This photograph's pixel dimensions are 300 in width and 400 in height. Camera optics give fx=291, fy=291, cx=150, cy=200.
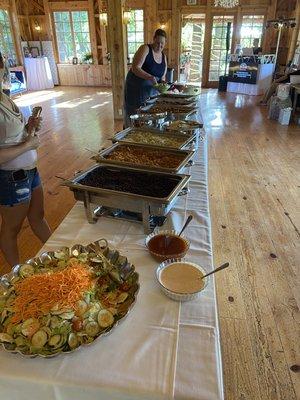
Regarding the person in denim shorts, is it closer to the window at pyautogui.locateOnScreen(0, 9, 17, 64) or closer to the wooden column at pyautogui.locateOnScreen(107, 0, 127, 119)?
the wooden column at pyautogui.locateOnScreen(107, 0, 127, 119)

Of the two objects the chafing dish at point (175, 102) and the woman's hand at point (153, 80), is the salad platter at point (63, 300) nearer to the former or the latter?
the chafing dish at point (175, 102)

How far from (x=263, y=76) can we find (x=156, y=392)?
8.27 meters

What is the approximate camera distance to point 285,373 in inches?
48.0

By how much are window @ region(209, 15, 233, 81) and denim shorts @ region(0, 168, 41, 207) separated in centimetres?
875


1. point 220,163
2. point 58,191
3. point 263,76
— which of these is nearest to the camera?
point 58,191

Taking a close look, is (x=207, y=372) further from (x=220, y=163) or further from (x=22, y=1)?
(x=22, y=1)

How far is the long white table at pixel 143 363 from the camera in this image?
548 mm

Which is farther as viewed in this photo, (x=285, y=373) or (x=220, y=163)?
(x=220, y=163)

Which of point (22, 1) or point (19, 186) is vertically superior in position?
point (22, 1)

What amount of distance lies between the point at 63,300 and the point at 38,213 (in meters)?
0.95

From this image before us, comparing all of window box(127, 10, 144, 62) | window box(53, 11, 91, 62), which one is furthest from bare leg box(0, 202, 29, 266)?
window box(53, 11, 91, 62)

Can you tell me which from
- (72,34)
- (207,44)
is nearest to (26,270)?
(207,44)

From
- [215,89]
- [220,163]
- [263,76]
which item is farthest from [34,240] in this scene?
[215,89]

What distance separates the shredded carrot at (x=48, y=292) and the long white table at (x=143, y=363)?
0.09m
